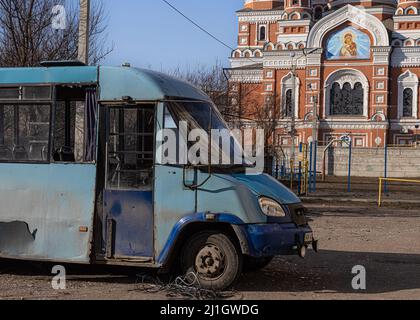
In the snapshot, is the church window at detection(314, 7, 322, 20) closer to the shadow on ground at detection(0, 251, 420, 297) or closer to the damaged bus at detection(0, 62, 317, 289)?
the shadow on ground at detection(0, 251, 420, 297)

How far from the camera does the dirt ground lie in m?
7.98

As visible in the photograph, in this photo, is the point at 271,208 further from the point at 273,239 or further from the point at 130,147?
the point at 130,147

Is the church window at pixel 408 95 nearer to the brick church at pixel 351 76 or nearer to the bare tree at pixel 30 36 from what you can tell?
the brick church at pixel 351 76

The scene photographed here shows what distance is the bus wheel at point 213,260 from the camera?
789 cm

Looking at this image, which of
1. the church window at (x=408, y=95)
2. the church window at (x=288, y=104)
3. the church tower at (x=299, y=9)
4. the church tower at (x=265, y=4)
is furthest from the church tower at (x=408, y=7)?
the church tower at (x=265, y=4)

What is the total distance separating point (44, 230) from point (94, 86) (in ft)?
6.87

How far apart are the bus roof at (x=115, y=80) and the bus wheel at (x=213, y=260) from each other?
197 cm

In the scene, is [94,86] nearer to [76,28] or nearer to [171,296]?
[171,296]

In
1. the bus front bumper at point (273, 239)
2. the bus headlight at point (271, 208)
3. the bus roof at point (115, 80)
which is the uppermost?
the bus roof at point (115, 80)

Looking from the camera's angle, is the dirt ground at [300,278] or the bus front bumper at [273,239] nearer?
the bus front bumper at [273,239]

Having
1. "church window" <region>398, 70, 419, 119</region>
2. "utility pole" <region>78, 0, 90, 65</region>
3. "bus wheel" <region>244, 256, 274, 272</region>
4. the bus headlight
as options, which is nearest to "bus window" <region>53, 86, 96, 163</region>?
the bus headlight

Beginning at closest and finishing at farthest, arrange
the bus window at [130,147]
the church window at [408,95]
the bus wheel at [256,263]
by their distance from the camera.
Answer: the bus window at [130,147], the bus wheel at [256,263], the church window at [408,95]

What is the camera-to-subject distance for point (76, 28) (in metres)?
18.9

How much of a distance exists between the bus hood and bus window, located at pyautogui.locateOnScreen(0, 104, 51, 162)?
9.30ft
